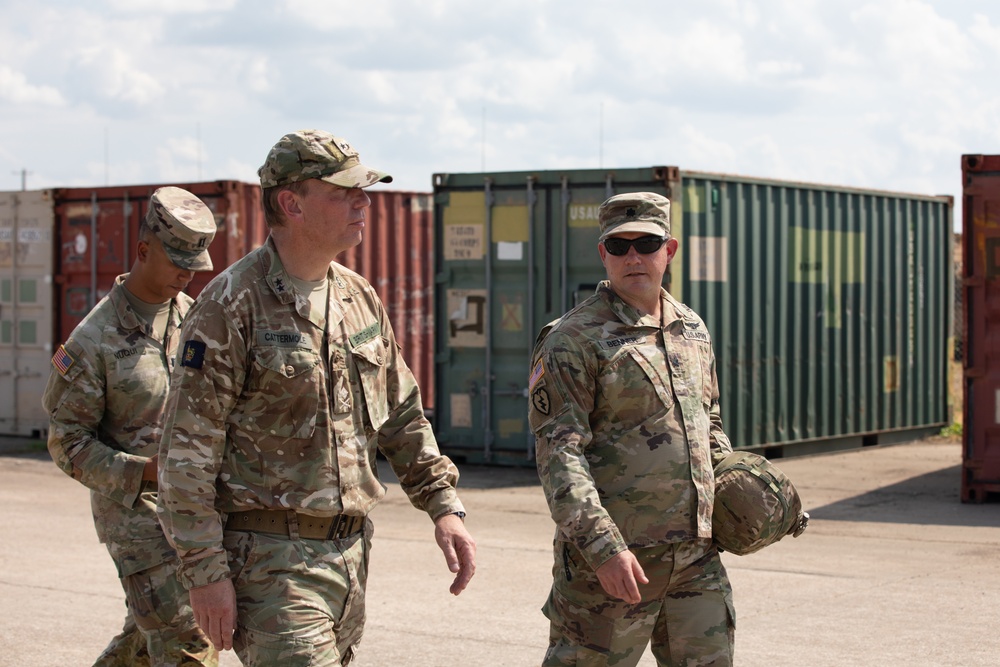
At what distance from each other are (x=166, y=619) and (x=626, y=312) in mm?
1851

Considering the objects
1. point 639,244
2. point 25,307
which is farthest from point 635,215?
point 25,307

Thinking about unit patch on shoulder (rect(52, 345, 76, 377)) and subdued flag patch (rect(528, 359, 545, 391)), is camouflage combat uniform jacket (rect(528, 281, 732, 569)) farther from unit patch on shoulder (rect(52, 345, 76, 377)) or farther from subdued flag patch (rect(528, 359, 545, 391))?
unit patch on shoulder (rect(52, 345, 76, 377))

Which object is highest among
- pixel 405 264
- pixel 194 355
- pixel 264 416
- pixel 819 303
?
pixel 405 264

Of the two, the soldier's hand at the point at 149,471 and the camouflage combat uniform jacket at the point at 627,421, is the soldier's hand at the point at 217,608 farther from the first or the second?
the soldier's hand at the point at 149,471

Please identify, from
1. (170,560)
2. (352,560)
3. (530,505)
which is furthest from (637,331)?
(530,505)

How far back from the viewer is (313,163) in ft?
12.3

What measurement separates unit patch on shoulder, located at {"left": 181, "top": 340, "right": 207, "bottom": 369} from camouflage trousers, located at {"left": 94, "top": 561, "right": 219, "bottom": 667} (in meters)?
1.44

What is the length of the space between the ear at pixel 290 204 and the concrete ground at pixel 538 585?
3074 millimetres

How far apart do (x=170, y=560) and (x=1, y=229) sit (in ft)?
41.1

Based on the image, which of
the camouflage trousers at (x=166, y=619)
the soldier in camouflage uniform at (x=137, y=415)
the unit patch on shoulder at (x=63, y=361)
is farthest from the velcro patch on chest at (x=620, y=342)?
the unit patch on shoulder at (x=63, y=361)

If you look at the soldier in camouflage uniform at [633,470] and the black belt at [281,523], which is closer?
the black belt at [281,523]

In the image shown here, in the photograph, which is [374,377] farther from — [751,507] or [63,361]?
[63,361]

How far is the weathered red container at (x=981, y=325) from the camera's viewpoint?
36.3ft

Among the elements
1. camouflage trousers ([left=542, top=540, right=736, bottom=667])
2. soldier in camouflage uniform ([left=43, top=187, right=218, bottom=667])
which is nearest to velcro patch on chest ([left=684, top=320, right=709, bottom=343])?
camouflage trousers ([left=542, top=540, right=736, bottom=667])
